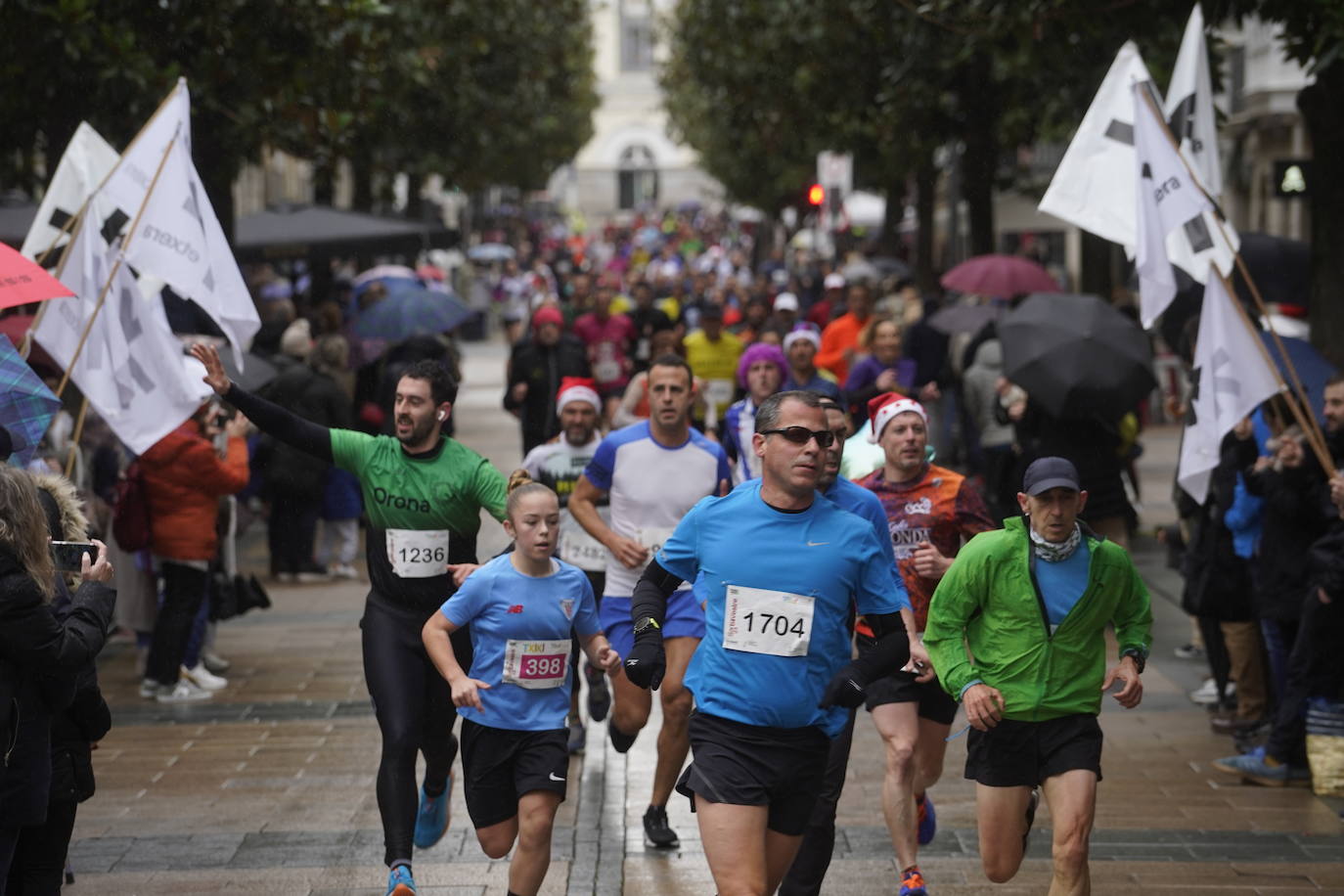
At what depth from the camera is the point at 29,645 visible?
496 cm

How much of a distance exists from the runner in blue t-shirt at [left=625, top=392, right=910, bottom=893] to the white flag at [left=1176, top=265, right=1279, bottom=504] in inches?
127

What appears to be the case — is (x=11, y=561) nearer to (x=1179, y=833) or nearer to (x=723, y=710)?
(x=723, y=710)

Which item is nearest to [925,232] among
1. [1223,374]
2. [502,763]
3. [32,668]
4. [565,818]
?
[1223,374]

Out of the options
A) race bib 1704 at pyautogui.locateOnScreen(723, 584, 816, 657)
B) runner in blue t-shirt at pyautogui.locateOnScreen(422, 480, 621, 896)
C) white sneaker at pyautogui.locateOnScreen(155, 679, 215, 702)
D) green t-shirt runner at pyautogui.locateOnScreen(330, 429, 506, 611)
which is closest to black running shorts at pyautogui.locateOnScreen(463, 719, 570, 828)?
runner in blue t-shirt at pyautogui.locateOnScreen(422, 480, 621, 896)

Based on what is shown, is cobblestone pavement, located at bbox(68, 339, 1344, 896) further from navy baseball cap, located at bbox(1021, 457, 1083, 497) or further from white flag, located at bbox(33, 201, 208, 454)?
navy baseball cap, located at bbox(1021, 457, 1083, 497)

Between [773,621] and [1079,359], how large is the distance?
5993 mm

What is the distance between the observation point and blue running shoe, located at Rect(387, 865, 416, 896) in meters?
6.00

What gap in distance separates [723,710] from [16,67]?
890cm

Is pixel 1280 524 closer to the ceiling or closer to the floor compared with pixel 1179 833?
closer to the ceiling

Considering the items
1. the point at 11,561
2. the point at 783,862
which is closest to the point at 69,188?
the point at 11,561

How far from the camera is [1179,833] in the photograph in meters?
7.76

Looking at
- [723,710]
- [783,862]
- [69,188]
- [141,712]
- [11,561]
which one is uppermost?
[69,188]

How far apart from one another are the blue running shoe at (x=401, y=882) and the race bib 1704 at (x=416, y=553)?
1075 mm

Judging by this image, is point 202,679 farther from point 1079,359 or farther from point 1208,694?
point 1208,694
